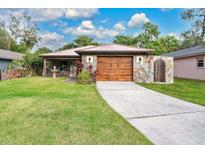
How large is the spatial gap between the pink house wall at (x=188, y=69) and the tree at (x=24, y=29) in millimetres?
28266

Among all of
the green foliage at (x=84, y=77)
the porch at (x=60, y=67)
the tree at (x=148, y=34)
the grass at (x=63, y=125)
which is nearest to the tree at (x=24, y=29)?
the porch at (x=60, y=67)

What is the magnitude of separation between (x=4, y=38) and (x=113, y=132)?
42.2 m

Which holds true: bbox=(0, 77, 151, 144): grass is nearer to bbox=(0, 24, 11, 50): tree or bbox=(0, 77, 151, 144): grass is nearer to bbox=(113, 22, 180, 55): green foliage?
bbox=(0, 24, 11, 50): tree

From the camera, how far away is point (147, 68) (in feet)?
51.9

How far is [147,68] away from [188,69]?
715 centimetres

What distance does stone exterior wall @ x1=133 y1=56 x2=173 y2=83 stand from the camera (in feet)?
51.7

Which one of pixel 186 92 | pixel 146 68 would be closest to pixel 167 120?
pixel 186 92

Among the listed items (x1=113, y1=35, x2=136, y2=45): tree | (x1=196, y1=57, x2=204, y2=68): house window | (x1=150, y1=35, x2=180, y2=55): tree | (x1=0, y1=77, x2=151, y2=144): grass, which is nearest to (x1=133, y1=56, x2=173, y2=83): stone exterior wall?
(x1=196, y1=57, x2=204, y2=68): house window

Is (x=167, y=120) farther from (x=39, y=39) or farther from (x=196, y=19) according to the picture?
(x=39, y=39)

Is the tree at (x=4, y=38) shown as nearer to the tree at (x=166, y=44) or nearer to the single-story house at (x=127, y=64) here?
the tree at (x=166, y=44)
